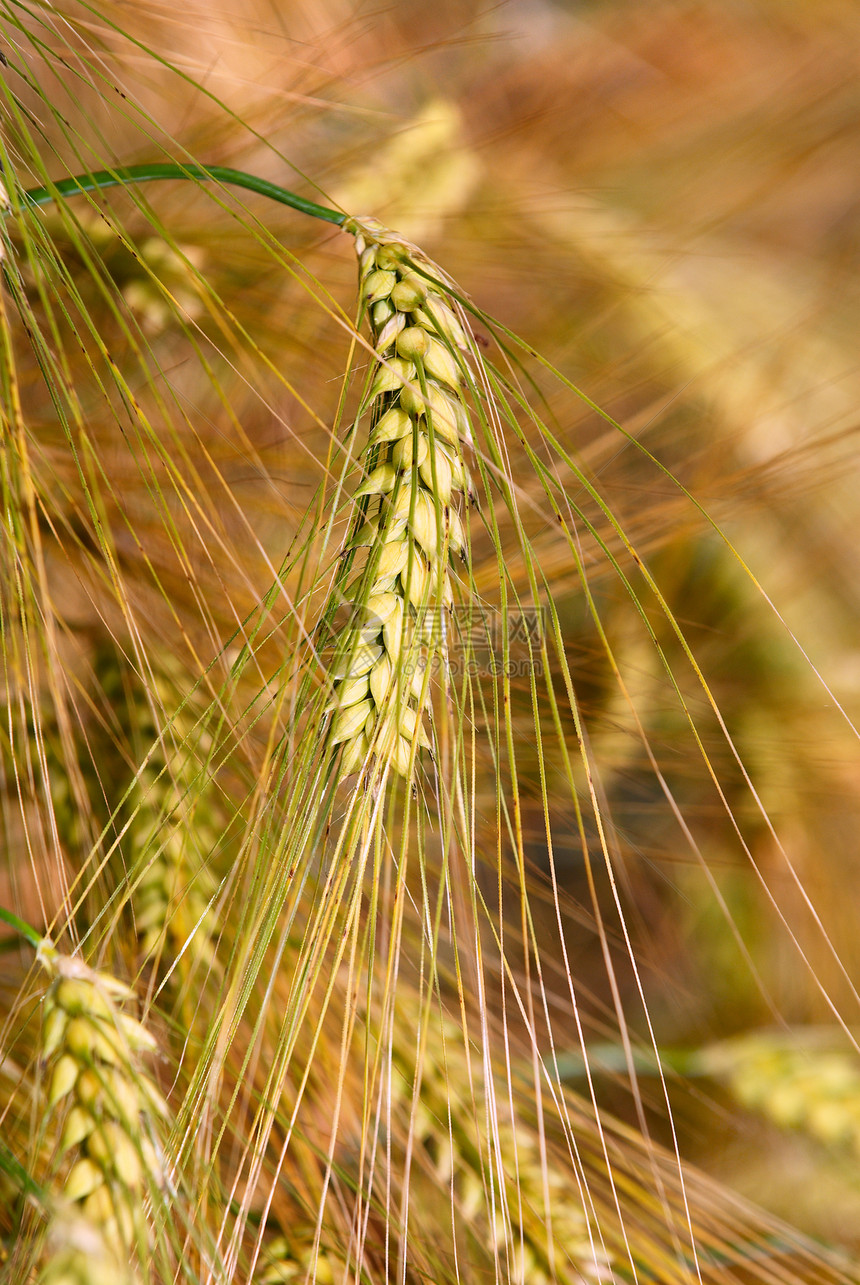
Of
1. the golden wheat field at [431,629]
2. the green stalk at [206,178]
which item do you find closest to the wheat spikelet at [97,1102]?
the golden wheat field at [431,629]

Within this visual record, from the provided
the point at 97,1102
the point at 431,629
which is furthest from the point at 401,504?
the point at 97,1102

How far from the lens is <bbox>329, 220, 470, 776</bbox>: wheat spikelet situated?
230 mm

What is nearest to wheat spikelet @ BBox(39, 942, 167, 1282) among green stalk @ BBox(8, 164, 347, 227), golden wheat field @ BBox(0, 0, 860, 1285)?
golden wheat field @ BBox(0, 0, 860, 1285)

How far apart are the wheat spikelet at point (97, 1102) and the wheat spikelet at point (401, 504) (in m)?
0.09

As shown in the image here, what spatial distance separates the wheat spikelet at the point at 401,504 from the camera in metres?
0.23

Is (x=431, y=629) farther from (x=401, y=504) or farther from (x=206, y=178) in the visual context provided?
(x=206, y=178)

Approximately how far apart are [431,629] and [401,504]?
4 cm

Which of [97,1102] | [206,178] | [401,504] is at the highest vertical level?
[206,178]

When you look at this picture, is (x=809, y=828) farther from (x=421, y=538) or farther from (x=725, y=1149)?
(x=421, y=538)

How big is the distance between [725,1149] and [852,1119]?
0.23 m

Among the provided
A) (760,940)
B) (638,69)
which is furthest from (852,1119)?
(638,69)

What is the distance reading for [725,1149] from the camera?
2.13 feet

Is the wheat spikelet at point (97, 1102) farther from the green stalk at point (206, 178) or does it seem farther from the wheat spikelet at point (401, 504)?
the green stalk at point (206, 178)

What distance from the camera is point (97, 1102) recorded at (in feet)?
0.69
